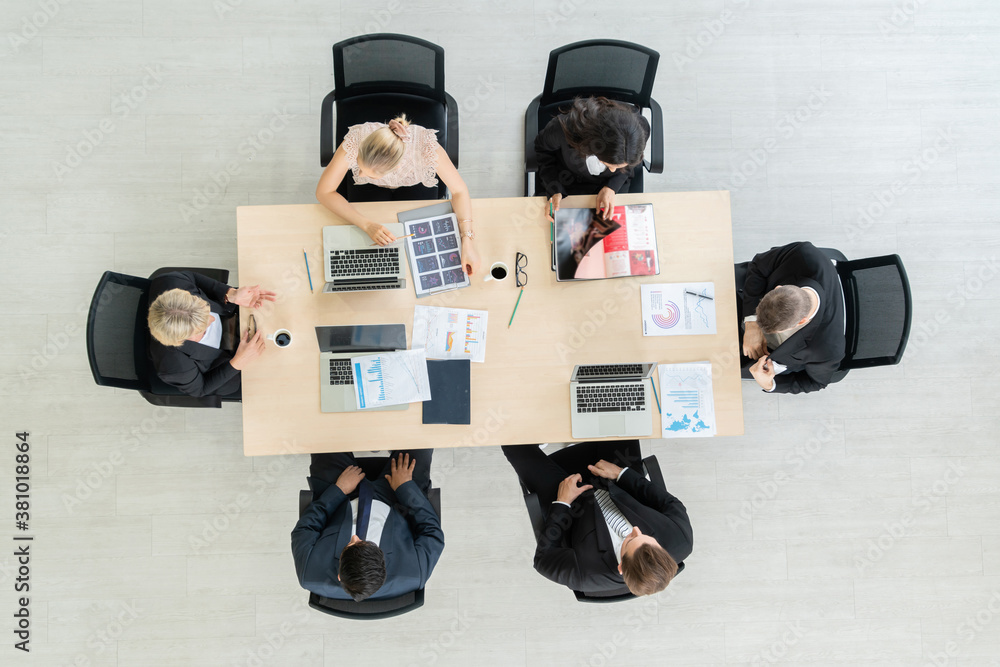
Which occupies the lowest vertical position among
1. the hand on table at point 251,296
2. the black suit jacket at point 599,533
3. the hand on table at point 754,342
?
the black suit jacket at point 599,533

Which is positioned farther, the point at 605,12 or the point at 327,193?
the point at 605,12

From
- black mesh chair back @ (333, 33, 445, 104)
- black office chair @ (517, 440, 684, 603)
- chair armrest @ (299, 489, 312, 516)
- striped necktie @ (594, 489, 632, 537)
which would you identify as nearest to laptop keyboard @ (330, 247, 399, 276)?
black mesh chair back @ (333, 33, 445, 104)

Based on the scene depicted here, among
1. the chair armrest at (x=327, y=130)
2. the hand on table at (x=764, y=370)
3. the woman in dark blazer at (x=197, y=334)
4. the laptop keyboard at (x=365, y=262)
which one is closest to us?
the woman in dark blazer at (x=197, y=334)

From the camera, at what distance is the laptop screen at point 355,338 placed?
7.46 ft

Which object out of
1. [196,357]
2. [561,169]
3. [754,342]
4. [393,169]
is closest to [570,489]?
[754,342]

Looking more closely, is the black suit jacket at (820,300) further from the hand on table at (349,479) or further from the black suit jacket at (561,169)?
the hand on table at (349,479)

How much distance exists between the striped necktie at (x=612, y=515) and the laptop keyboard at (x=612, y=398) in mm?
414

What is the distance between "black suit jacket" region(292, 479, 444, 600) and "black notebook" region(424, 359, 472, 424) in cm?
40

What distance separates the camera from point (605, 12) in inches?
124

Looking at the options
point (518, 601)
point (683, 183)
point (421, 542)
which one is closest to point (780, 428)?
point (683, 183)

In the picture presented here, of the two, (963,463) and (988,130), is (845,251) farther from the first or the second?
(963,463)

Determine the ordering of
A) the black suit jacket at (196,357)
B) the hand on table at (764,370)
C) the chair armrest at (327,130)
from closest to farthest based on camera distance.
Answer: the black suit jacket at (196,357), the hand on table at (764,370), the chair armrest at (327,130)

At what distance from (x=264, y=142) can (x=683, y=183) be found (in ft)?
7.53

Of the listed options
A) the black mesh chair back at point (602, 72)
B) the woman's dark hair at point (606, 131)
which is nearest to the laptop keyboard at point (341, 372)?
the woman's dark hair at point (606, 131)
